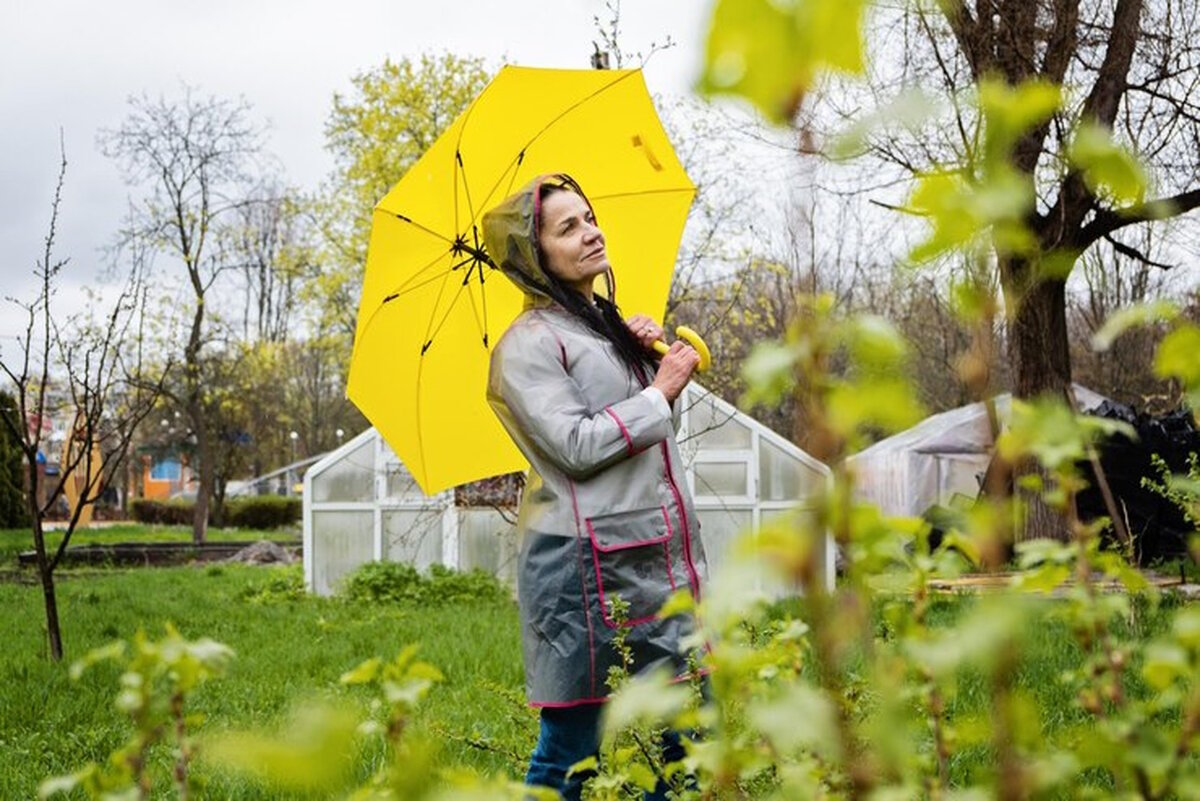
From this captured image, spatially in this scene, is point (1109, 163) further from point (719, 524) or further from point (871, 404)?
point (719, 524)

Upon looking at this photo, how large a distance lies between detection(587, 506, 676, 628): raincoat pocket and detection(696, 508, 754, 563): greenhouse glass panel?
8910 millimetres

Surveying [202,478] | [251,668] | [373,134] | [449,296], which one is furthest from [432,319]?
[202,478]

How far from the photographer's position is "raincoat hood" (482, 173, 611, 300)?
278cm

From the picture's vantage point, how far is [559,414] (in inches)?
99.7

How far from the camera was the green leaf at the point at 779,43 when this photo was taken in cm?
66

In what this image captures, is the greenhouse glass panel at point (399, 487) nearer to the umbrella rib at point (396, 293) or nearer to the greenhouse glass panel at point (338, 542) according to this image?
the greenhouse glass panel at point (338, 542)

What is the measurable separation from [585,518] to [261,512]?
106 ft

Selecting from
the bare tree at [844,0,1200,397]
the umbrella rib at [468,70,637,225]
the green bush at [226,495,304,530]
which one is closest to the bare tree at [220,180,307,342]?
the green bush at [226,495,304,530]

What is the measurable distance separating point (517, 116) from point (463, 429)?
3.09 ft

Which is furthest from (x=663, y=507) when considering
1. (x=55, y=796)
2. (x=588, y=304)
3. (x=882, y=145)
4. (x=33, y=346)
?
(x=882, y=145)

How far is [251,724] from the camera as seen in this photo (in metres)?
5.28

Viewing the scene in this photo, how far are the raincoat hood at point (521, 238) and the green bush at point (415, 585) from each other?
8.47m

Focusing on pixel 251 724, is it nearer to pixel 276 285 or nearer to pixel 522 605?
pixel 522 605

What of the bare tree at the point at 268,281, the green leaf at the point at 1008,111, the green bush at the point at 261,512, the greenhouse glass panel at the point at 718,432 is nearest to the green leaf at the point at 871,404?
the green leaf at the point at 1008,111
